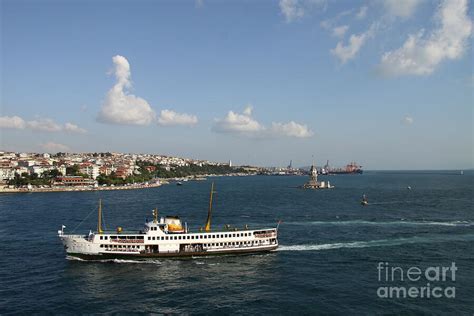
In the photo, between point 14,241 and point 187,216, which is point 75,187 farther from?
point 14,241

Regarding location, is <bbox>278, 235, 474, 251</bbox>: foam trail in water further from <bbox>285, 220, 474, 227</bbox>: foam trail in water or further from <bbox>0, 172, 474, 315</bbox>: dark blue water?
<bbox>285, 220, 474, 227</bbox>: foam trail in water

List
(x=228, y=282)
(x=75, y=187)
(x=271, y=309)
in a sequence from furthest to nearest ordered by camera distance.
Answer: (x=75, y=187), (x=228, y=282), (x=271, y=309)

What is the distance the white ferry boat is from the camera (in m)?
40.7

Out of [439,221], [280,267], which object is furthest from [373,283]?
[439,221]

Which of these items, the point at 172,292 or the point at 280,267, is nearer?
the point at 172,292

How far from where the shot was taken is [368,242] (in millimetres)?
48062

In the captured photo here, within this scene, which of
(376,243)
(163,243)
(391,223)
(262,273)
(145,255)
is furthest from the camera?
(391,223)

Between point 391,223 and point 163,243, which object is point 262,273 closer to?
point 163,243

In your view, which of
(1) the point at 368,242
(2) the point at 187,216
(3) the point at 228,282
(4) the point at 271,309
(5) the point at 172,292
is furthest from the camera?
(2) the point at 187,216

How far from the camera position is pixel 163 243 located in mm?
41812

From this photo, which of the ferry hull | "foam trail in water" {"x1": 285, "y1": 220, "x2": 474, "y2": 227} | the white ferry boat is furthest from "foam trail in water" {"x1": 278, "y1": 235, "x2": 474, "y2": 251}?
"foam trail in water" {"x1": 285, "y1": 220, "x2": 474, "y2": 227}

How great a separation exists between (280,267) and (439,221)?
37.5 meters

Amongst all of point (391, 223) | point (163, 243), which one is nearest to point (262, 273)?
point (163, 243)

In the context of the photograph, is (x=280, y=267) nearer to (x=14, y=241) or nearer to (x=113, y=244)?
(x=113, y=244)
